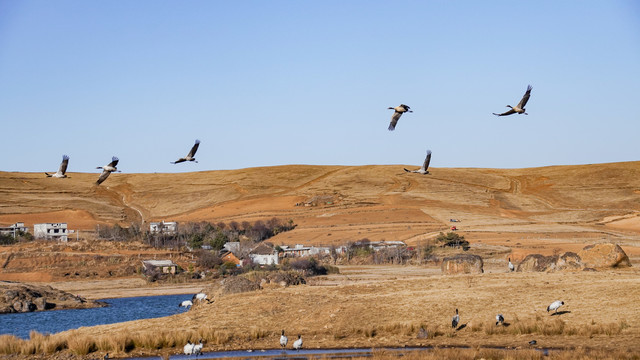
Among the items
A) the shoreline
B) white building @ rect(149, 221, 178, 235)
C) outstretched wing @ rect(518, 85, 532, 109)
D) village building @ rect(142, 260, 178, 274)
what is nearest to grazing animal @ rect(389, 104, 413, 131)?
outstretched wing @ rect(518, 85, 532, 109)

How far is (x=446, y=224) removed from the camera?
95.2 metres

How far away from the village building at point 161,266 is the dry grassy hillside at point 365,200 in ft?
67.9

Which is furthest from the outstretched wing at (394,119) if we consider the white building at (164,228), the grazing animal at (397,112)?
the white building at (164,228)

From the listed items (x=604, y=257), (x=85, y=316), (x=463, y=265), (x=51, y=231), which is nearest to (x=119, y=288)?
(x=85, y=316)

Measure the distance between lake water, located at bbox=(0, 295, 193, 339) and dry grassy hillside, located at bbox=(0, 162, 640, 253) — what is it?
128 feet

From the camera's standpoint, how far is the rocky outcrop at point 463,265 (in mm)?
44125

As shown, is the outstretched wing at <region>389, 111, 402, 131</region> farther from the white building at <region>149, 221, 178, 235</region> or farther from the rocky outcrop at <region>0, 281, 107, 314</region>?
the white building at <region>149, 221, 178, 235</region>

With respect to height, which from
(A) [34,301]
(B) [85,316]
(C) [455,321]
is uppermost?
(C) [455,321]

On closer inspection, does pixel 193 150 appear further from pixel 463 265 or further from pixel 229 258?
pixel 229 258

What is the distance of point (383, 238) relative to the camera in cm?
8912

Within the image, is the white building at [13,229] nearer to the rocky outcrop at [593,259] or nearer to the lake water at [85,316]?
the lake water at [85,316]

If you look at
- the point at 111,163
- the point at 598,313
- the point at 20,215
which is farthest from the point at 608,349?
the point at 20,215

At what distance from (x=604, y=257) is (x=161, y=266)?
149 feet

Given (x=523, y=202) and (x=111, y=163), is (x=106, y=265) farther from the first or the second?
(x=523, y=202)
